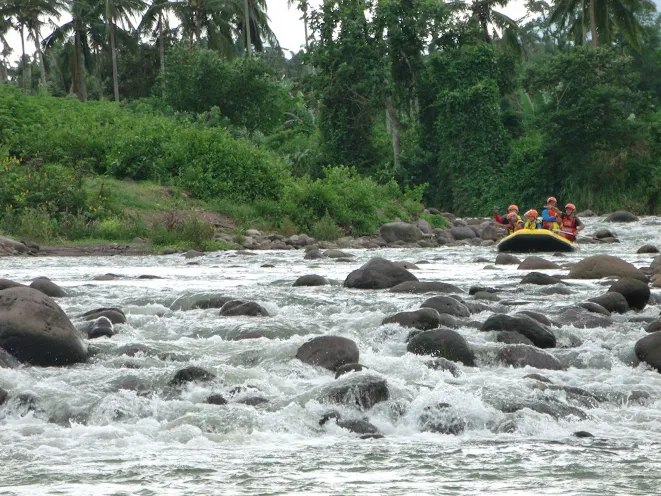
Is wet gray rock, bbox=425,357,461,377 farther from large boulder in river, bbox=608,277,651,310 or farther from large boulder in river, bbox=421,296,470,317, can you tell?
large boulder in river, bbox=608,277,651,310

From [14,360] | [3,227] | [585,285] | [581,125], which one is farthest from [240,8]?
[14,360]

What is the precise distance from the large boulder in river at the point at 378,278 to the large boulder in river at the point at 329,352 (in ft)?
15.4

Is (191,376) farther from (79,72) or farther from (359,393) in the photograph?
(79,72)

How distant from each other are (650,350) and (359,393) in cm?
233

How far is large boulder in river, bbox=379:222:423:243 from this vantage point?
2391 cm

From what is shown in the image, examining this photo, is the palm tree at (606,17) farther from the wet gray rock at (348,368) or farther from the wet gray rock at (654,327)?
the wet gray rock at (348,368)

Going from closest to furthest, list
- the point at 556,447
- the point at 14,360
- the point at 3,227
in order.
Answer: the point at 556,447, the point at 14,360, the point at 3,227

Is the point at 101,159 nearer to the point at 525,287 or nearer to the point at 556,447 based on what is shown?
the point at 525,287

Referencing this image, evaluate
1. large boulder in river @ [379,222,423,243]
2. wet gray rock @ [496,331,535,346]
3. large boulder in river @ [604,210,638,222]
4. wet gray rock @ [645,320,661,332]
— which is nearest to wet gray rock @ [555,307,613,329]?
wet gray rock @ [645,320,661,332]

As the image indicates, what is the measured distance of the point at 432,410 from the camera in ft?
19.4

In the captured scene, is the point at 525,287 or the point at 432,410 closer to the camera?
the point at 432,410

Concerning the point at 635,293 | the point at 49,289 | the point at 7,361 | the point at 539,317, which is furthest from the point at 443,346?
the point at 49,289

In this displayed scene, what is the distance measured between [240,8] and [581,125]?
16601mm

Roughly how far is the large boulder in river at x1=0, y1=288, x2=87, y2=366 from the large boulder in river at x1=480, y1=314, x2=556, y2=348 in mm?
3180
